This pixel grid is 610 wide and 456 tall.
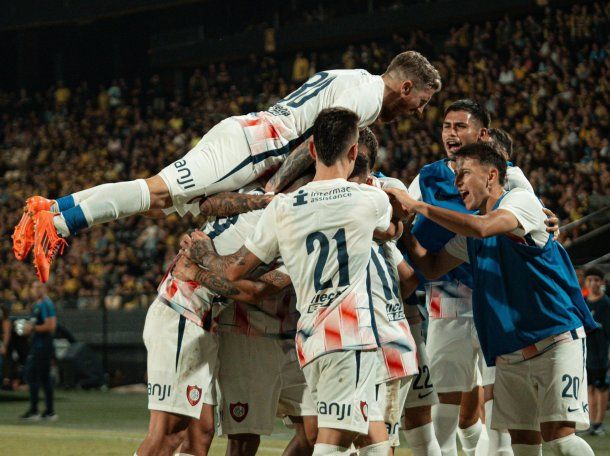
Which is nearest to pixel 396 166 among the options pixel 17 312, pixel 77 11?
pixel 17 312

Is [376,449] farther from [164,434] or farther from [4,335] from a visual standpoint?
[4,335]

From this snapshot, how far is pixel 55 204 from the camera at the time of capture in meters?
5.39

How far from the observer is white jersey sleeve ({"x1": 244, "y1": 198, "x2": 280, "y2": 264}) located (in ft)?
16.3

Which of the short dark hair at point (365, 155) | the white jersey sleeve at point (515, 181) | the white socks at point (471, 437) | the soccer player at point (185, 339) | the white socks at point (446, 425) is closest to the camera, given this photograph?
the soccer player at point (185, 339)

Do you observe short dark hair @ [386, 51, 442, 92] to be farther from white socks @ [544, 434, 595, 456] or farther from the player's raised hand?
white socks @ [544, 434, 595, 456]

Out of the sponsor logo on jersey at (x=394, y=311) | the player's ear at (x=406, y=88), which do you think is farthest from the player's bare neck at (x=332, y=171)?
the player's ear at (x=406, y=88)

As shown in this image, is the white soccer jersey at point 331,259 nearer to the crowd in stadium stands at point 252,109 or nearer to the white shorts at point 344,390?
the white shorts at point 344,390

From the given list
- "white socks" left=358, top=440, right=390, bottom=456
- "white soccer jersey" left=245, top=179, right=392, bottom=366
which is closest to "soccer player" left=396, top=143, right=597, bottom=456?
"white socks" left=358, top=440, right=390, bottom=456

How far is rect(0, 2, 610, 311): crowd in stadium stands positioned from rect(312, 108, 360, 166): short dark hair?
10.9 m

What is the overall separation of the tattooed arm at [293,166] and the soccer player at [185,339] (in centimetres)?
11

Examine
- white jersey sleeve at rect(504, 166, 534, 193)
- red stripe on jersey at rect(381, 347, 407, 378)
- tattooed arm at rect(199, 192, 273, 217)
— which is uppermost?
white jersey sleeve at rect(504, 166, 534, 193)

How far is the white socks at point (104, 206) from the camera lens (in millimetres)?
5309

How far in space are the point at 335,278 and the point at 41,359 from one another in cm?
1051

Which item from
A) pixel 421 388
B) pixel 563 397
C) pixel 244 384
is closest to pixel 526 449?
pixel 563 397
